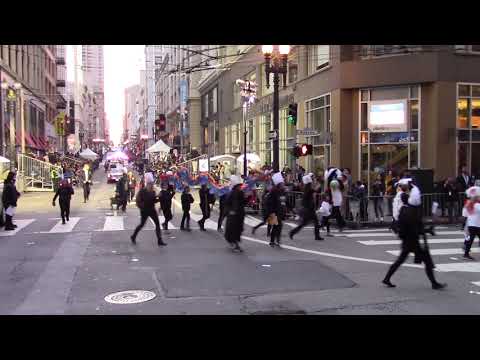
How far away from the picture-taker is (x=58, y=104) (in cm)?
7456

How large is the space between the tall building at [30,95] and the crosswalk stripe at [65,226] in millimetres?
12497

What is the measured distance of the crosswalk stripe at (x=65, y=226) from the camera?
15.7m

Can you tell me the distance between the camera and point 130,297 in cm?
814

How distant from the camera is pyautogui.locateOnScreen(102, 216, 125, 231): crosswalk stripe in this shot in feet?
52.7

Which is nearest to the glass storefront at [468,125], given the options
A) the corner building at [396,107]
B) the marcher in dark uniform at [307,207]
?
the corner building at [396,107]

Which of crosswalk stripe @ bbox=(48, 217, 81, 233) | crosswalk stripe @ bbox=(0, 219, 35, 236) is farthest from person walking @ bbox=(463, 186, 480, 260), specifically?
crosswalk stripe @ bbox=(0, 219, 35, 236)

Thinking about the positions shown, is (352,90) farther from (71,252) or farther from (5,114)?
(5,114)

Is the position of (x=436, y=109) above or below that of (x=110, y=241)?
above

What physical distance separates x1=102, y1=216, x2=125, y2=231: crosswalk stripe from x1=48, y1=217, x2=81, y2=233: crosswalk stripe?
1.01 metres

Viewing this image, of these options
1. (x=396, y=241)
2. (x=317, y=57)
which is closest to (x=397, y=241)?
(x=396, y=241)

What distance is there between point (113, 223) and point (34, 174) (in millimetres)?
19938
